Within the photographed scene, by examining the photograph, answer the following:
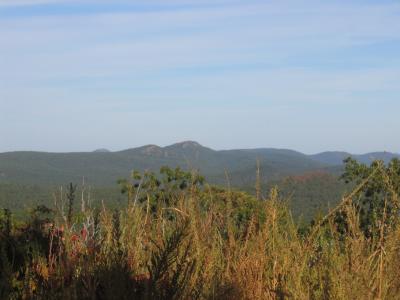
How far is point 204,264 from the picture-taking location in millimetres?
4199

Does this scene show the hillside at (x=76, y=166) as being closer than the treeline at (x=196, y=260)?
No

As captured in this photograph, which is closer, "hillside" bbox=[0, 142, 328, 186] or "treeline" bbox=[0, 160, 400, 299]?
"treeline" bbox=[0, 160, 400, 299]

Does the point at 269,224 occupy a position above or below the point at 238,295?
above

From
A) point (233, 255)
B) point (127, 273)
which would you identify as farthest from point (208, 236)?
point (127, 273)

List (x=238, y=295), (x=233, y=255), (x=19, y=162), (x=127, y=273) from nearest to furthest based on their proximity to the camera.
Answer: (x=127, y=273), (x=238, y=295), (x=233, y=255), (x=19, y=162)

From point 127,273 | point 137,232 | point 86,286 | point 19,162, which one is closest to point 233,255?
point 137,232

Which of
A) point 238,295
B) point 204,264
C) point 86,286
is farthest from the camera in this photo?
point 204,264

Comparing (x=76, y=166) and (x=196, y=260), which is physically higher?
(x=76, y=166)

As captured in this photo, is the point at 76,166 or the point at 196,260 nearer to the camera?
the point at 196,260

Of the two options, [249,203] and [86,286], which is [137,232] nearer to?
[86,286]

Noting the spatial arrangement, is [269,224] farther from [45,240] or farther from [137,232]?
[45,240]

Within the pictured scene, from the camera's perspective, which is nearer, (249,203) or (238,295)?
(238,295)

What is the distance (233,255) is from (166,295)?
1217 millimetres

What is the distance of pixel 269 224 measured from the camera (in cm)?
439
